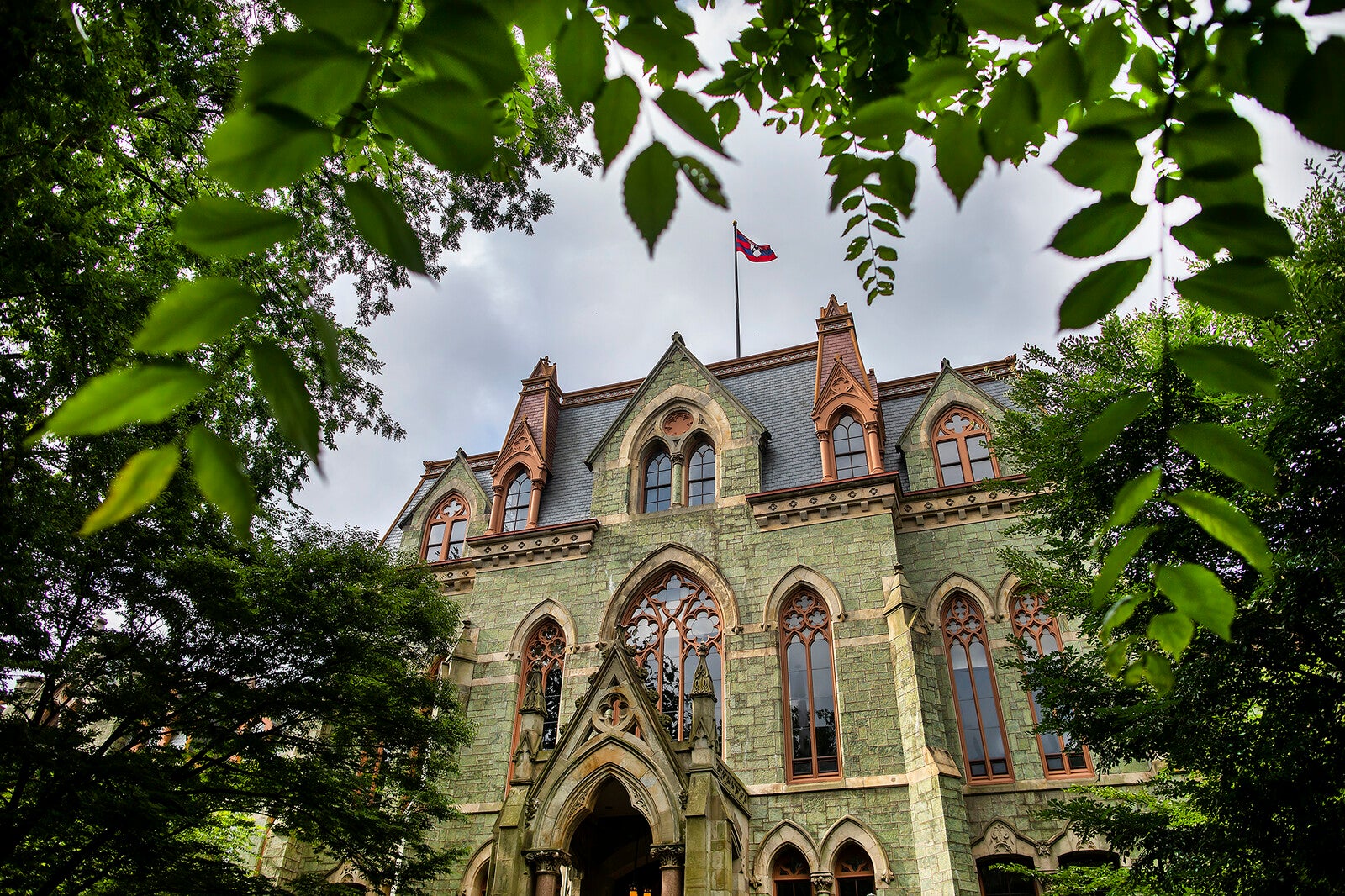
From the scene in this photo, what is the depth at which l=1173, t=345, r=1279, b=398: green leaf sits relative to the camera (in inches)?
58.1

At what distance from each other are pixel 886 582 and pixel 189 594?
1235cm

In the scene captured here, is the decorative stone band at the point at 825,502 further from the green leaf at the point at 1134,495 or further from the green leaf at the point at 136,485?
the green leaf at the point at 136,485

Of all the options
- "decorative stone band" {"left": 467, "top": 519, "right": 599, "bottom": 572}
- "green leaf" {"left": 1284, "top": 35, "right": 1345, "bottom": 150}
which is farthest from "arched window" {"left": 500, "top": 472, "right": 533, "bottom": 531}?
"green leaf" {"left": 1284, "top": 35, "right": 1345, "bottom": 150}

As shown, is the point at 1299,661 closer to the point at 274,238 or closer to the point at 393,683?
the point at 274,238

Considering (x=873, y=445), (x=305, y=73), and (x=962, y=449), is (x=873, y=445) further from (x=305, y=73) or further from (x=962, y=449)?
(x=305, y=73)

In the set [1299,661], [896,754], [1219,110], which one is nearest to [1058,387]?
[1299,661]

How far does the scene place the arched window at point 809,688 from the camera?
15250 mm

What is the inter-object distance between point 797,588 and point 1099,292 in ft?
53.5

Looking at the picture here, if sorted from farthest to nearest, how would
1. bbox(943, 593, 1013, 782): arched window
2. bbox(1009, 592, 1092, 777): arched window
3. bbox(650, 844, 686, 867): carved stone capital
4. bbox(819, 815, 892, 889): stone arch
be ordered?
bbox(943, 593, 1013, 782): arched window → bbox(1009, 592, 1092, 777): arched window → bbox(819, 815, 892, 889): stone arch → bbox(650, 844, 686, 867): carved stone capital

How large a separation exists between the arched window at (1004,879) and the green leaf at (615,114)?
15.7m

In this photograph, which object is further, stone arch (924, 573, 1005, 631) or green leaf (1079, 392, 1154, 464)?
stone arch (924, 573, 1005, 631)

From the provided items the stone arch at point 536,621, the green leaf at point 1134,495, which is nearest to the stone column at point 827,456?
the stone arch at point 536,621

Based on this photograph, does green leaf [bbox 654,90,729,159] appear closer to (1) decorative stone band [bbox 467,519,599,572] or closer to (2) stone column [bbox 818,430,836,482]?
(2) stone column [bbox 818,430,836,482]

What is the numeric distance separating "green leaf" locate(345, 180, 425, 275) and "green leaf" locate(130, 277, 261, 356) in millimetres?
186
